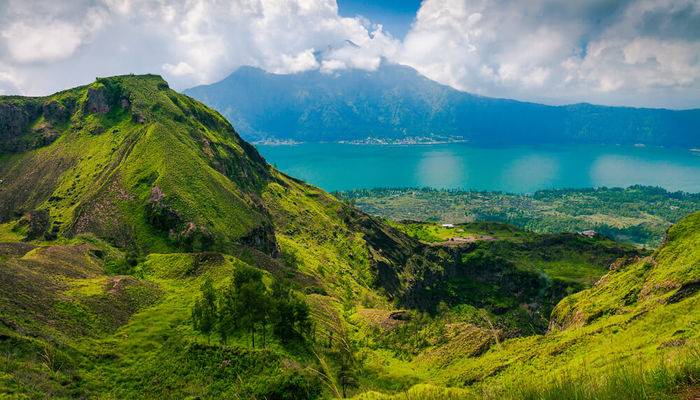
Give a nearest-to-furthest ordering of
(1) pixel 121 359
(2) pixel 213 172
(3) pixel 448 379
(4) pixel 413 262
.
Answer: (1) pixel 121 359
(3) pixel 448 379
(2) pixel 213 172
(4) pixel 413 262

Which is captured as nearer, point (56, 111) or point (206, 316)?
point (206, 316)

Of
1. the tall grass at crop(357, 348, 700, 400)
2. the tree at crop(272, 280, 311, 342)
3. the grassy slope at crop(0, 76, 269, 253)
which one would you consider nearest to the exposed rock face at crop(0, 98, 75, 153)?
the grassy slope at crop(0, 76, 269, 253)

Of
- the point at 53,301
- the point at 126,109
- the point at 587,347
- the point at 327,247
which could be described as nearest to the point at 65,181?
the point at 126,109

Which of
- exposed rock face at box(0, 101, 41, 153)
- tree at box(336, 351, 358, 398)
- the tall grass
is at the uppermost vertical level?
exposed rock face at box(0, 101, 41, 153)

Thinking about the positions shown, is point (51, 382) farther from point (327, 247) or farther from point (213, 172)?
point (327, 247)

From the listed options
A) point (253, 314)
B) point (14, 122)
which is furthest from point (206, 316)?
point (14, 122)

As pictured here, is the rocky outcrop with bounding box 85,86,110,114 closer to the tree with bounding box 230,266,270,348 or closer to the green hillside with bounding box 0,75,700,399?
the green hillside with bounding box 0,75,700,399

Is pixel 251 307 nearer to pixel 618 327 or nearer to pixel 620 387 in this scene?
pixel 618 327

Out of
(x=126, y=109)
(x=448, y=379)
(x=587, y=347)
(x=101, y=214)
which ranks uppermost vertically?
(x=126, y=109)
